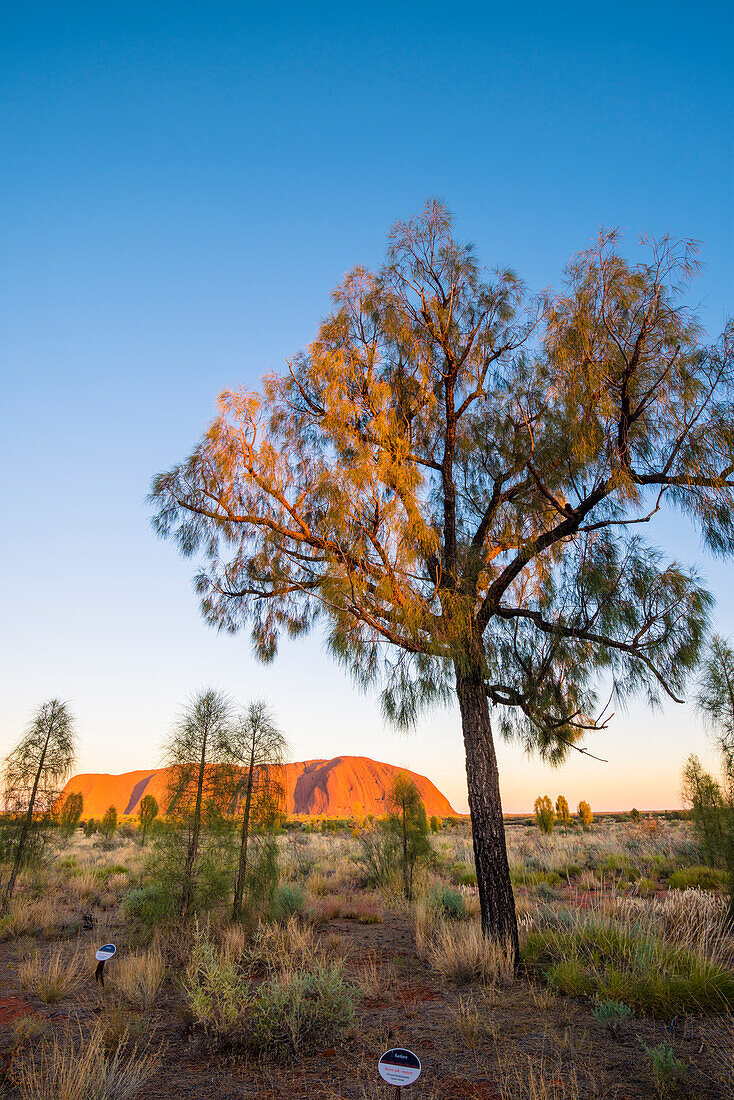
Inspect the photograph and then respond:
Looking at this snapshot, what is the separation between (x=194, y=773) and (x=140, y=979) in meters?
3.25

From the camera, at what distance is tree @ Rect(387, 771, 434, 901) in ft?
39.6

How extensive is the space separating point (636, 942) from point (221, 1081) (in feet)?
14.1

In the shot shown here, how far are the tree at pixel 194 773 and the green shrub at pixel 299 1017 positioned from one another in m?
3.74

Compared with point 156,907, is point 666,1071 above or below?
below

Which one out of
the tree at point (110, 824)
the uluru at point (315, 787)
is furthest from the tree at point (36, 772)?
the uluru at point (315, 787)

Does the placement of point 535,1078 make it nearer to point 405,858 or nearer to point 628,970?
point 628,970

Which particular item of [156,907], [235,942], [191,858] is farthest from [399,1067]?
[156,907]

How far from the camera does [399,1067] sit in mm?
2578

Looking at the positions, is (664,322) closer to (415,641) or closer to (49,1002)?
(415,641)

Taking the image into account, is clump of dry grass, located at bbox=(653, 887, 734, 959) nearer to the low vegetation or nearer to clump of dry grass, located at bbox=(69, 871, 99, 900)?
the low vegetation

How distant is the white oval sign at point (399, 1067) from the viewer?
Result: 2.52 metres

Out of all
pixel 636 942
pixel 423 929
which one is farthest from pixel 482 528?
pixel 423 929

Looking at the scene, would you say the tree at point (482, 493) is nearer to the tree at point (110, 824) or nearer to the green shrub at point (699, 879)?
the green shrub at point (699, 879)

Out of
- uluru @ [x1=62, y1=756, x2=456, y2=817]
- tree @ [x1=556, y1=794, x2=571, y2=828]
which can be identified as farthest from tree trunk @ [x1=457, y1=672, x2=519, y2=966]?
uluru @ [x1=62, y1=756, x2=456, y2=817]
